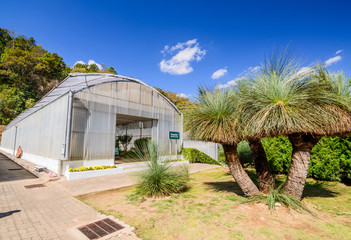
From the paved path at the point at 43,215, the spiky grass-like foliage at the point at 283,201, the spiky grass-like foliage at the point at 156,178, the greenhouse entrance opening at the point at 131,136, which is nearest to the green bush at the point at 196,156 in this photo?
the greenhouse entrance opening at the point at 131,136

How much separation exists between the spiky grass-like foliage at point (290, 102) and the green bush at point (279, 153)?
3.80 metres

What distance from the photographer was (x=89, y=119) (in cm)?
830

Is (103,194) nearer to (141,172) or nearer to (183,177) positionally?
(141,172)

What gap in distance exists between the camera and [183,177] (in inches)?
198

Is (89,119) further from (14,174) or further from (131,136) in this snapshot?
(131,136)

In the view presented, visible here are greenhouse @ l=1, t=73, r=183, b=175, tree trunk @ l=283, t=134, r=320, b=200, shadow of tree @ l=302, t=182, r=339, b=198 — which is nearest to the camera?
tree trunk @ l=283, t=134, r=320, b=200

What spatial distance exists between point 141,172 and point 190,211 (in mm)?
1872

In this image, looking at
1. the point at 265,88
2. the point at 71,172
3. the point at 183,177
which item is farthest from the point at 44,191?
the point at 265,88

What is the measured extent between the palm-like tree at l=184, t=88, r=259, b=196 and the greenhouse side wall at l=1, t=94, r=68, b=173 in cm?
644

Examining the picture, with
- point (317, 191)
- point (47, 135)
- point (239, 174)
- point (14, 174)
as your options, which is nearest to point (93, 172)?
point (14, 174)

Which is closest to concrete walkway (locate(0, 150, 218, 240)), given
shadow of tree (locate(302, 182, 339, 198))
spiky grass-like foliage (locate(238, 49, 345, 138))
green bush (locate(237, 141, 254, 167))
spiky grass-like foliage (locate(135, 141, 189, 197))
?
spiky grass-like foliage (locate(135, 141, 189, 197))

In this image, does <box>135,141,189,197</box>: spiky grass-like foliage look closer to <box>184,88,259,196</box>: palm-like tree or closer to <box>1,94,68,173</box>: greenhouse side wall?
<box>184,88,259,196</box>: palm-like tree

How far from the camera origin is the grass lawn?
8.26ft

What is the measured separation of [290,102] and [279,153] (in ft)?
14.6
